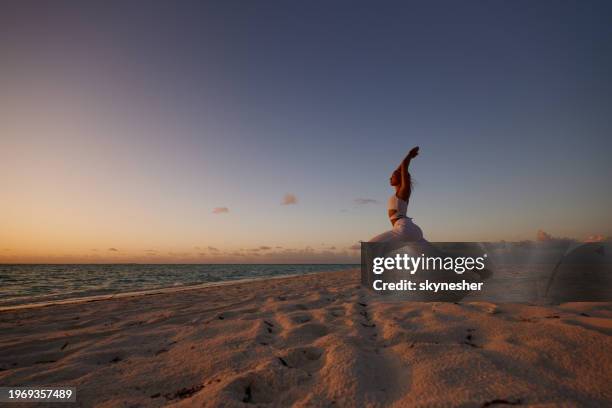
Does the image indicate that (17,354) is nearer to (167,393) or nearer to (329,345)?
(167,393)

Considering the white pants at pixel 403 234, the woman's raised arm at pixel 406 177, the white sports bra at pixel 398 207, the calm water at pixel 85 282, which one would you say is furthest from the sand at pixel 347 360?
the calm water at pixel 85 282

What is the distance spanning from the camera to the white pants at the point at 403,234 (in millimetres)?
4336

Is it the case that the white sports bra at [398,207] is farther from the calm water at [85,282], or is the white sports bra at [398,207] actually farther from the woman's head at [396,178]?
the calm water at [85,282]

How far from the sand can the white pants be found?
1.15m

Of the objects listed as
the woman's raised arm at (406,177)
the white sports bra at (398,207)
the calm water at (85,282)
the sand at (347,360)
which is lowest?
the calm water at (85,282)

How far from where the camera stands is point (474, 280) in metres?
3.85

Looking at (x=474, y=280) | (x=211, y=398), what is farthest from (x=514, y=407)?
(x=474, y=280)

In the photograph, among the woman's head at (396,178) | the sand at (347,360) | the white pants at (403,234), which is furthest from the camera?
the woman's head at (396,178)

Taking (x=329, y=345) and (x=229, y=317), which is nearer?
(x=329, y=345)

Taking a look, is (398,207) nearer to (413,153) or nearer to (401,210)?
(401,210)

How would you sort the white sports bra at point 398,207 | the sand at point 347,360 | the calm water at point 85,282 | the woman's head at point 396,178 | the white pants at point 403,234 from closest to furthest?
the sand at point 347,360 < the white pants at point 403,234 < the white sports bra at point 398,207 < the woman's head at point 396,178 < the calm water at point 85,282

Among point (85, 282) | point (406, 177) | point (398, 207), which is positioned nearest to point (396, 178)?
point (406, 177)

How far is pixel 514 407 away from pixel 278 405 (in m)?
1.04

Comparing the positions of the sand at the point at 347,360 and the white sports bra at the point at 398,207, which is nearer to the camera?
the sand at the point at 347,360
